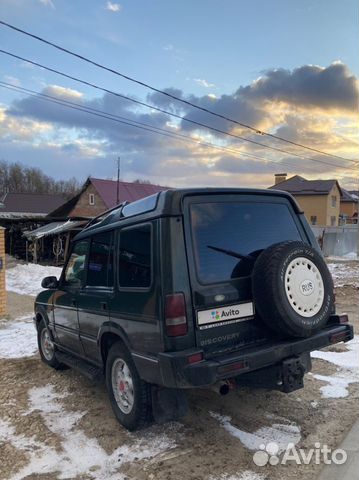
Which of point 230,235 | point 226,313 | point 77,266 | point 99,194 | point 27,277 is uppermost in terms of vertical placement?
point 99,194

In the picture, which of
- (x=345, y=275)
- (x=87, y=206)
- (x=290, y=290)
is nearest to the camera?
(x=290, y=290)

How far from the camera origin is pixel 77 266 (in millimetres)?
4918

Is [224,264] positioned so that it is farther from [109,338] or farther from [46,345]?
[46,345]

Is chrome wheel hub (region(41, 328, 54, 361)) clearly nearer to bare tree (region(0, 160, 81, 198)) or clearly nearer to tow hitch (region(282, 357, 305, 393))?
tow hitch (region(282, 357, 305, 393))

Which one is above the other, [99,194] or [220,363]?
[99,194]

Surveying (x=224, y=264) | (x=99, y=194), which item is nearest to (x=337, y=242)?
(x=99, y=194)

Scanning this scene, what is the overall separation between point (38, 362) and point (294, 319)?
429 centimetres

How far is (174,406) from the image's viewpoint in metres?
3.45

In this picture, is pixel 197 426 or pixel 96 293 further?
pixel 96 293

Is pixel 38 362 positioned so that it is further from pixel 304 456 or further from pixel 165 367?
pixel 304 456

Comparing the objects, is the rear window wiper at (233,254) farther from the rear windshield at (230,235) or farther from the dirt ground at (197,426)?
the dirt ground at (197,426)

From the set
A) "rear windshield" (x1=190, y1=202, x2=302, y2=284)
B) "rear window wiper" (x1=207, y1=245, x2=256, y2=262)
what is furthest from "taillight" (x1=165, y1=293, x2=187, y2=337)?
"rear window wiper" (x1=207, y1=245, x2=256, y2=262)

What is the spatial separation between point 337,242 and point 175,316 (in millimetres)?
27084

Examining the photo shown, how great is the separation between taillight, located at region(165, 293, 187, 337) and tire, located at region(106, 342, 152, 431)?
0.71 m
